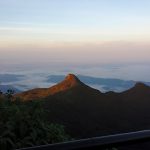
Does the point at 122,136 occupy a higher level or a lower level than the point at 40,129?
higher

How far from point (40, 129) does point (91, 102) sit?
6363 millimetres

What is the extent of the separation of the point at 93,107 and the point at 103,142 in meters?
9.54

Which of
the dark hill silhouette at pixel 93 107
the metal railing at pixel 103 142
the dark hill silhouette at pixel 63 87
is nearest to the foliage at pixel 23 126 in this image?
the metal railing at pixel 103 142

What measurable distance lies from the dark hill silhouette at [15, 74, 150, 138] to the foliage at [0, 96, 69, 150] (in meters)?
4.27

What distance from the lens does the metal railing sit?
5.21 ft

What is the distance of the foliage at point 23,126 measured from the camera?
4.63m

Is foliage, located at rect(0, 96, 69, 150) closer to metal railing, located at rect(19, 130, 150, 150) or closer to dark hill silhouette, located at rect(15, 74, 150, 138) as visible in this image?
metal railing, located at rect(19, 130, 150, 150)

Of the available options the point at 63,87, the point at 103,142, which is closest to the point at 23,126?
the point at 103,142

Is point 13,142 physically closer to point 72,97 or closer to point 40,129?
point 40,129

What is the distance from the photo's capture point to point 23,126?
15.7ft

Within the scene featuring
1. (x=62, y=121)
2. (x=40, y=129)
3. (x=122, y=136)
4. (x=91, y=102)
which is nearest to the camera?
(x=122, y=136)

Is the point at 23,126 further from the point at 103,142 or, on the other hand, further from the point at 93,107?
the point at 93,107

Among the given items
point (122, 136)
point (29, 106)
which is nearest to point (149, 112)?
point (29, 106)

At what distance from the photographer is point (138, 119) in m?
11.0
